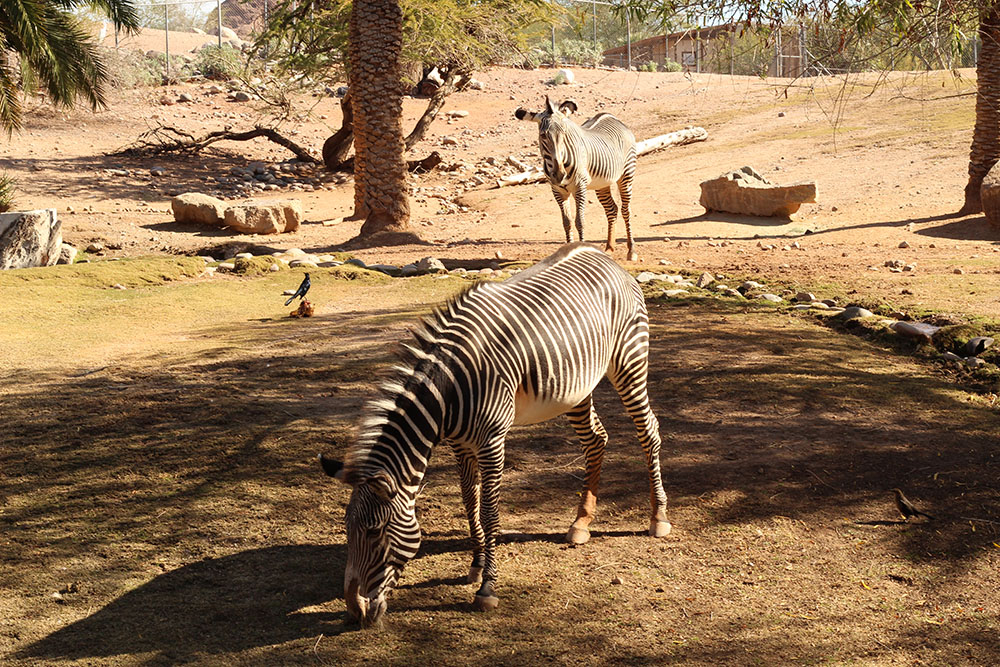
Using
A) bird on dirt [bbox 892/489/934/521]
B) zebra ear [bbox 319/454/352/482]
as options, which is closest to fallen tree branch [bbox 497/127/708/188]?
bird on dirt [bbox 892/489/934/521]

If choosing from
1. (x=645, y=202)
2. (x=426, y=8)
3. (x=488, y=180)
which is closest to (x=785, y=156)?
(x=645, y=202)

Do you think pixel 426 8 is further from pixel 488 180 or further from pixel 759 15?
pixel 759 15

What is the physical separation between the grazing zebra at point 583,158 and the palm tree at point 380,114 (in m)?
3.82

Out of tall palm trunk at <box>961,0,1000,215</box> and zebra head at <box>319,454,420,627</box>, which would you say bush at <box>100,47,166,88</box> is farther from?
zebra head at <box>319,454,420,627</box>

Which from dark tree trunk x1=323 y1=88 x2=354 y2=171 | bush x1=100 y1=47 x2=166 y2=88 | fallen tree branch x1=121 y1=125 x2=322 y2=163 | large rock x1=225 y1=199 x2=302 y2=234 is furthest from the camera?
bush x1=100 y1=47 x2=166 y2=88

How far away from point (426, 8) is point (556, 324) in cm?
1917

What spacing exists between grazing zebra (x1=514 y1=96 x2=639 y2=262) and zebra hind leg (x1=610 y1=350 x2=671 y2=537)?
813 centimetres

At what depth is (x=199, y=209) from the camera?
19.1 meters

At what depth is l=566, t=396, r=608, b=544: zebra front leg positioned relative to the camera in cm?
550

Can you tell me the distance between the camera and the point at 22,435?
6.90 meters

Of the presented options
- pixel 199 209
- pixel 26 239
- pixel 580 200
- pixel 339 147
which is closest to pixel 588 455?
pixel 580 200

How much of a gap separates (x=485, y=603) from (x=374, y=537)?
83 cm

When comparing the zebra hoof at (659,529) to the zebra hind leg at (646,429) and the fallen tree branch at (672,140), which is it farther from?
the fallen tree branch at (672,140)

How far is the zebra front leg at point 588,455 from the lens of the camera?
18.0ft
